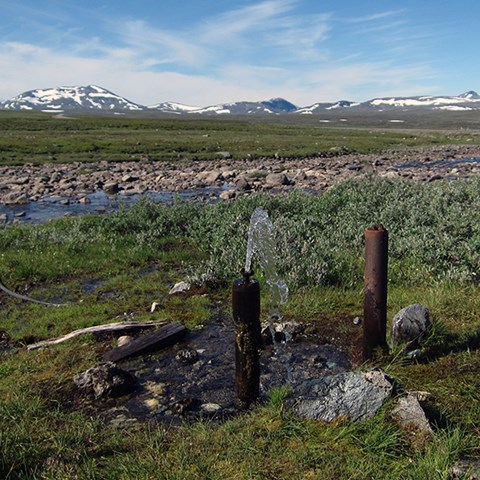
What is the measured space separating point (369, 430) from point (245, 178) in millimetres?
25606

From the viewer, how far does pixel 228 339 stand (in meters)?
7.37

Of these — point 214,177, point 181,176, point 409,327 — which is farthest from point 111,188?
point 409,327

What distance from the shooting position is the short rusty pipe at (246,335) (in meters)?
5.23

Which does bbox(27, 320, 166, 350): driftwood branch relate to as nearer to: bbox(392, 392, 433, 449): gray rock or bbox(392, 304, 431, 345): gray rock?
bbox(392, 304, 431, 345): gray rock

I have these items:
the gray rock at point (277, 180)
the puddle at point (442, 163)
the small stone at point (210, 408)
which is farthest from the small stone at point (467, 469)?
the puddle at point (442, 163)

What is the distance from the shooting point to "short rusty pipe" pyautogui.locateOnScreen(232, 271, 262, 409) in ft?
17.1

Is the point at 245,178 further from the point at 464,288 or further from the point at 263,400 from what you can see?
the point at 263,400

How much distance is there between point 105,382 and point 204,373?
1226 millimetres

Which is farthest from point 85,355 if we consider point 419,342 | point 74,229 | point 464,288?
point 74,229

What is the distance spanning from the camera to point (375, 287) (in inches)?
229

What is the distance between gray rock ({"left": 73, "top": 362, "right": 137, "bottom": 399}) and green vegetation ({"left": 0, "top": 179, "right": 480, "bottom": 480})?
22cm

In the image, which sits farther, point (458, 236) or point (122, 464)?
point (458, 236)

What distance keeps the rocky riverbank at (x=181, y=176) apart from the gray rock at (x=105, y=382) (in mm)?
17083

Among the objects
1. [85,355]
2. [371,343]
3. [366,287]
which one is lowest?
[85,355]
